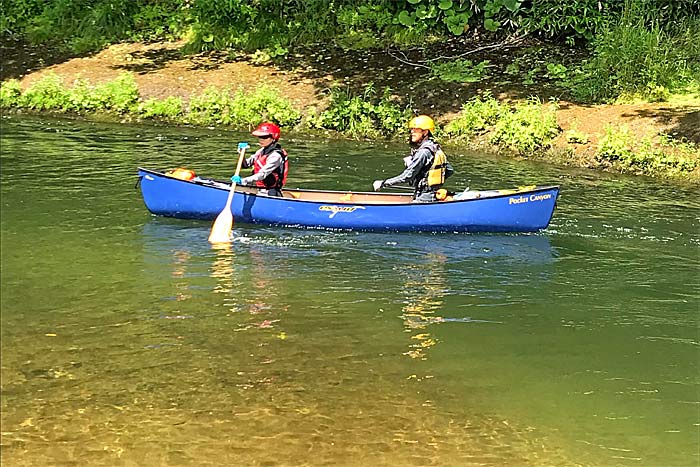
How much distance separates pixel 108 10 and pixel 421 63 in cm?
698

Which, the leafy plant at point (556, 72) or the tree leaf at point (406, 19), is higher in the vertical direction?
the tree leaf at point (406, 19)

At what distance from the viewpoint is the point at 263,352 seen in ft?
23.9

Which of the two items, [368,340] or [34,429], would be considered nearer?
[34,429]

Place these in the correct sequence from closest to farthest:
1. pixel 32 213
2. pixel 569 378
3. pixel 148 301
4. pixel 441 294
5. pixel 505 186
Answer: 1. pixel 569 378
2. pixel 148 301
3. pixel 441 294
4. pixel 32 213
5. pixel 505 186

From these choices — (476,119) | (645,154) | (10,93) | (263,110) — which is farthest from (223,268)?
(10,93)

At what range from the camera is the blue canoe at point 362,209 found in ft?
35.0

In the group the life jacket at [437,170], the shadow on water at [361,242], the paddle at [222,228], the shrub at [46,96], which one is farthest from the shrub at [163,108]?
the life jacket at [437,170]

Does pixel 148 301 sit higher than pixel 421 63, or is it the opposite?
pixel 421 63

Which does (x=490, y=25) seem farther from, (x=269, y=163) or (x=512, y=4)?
(x=269, y=163)

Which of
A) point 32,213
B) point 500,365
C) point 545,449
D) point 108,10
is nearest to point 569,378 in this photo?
point 500,365

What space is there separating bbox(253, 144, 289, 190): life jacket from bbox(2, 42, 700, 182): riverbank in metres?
5.69

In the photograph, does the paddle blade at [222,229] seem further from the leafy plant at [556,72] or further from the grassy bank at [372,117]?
the leafy plant at [556,72]

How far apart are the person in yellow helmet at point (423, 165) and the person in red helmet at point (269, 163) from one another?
3.76ft

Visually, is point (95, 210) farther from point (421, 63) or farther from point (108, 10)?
point (108, 10)
